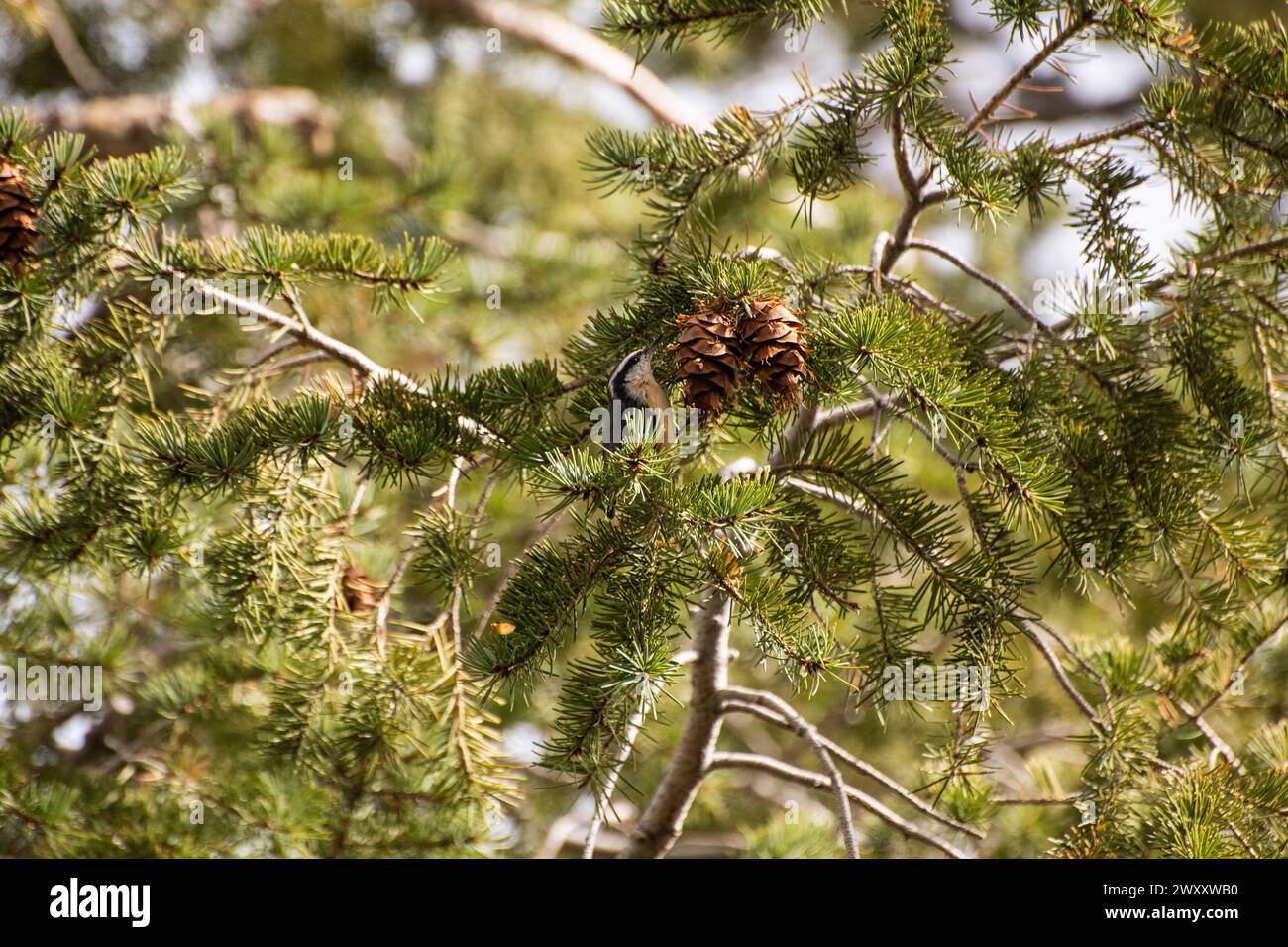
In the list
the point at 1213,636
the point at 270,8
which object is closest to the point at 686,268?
the point at 1213,636

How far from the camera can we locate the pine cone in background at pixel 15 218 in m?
1.13

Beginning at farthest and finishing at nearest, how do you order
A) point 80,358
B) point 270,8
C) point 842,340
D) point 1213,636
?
point 270,8
point 1213,636
point 80,358
point 842,340

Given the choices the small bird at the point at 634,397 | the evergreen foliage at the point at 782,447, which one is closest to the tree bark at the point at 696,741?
the evergreen foliage at the point at 782,447

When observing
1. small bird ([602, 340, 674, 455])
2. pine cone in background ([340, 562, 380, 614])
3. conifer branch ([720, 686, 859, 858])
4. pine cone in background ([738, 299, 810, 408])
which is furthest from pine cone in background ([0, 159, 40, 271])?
conifer branch ([720, 686, 859, 858])

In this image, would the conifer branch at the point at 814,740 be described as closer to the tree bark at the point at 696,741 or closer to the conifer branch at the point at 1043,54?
→ the tree bark at the point at 696,741

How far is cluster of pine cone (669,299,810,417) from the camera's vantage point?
0.92 m

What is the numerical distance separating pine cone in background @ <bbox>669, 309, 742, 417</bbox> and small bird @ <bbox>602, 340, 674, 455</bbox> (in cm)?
3

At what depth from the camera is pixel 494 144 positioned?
3.47 m

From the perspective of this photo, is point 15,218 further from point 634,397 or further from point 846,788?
point 846,788

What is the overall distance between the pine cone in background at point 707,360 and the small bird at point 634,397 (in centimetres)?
3

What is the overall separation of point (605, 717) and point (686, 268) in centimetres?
45
